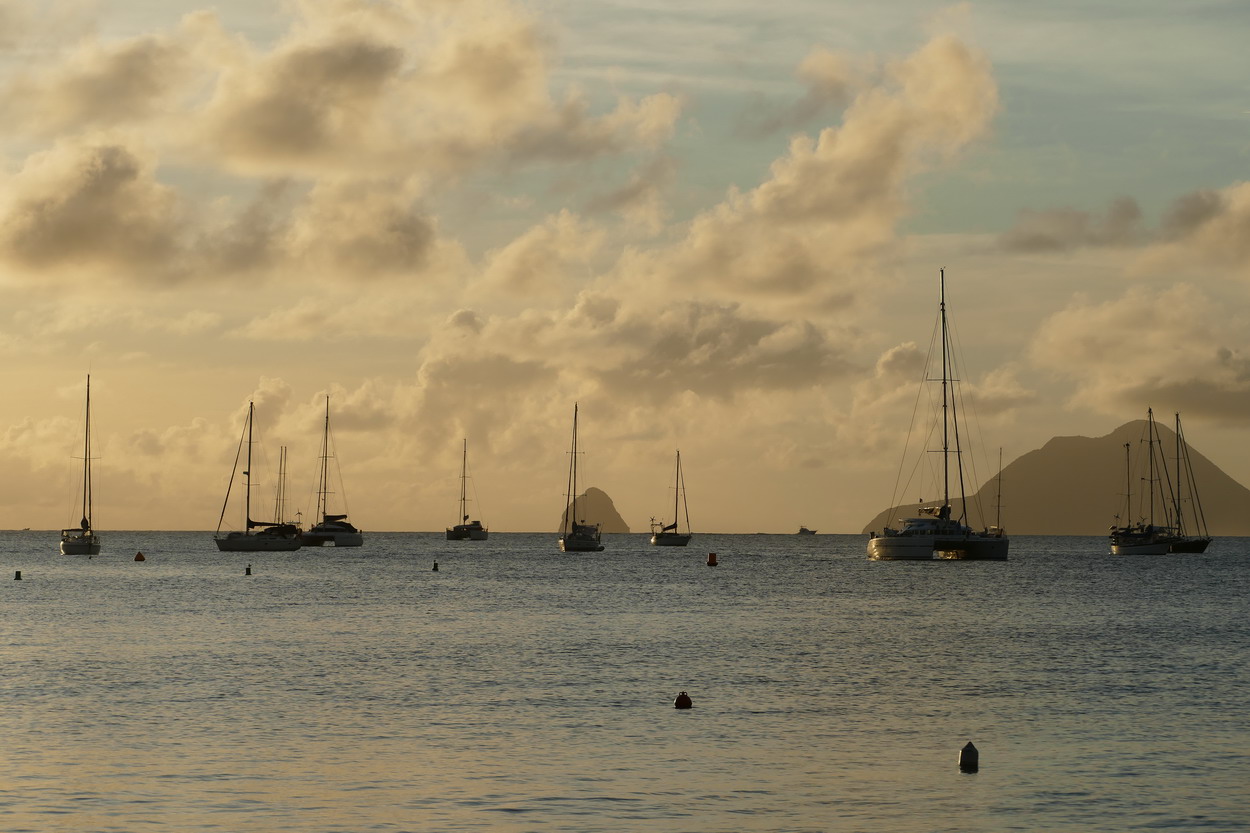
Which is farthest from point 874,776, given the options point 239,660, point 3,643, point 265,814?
point 3,643

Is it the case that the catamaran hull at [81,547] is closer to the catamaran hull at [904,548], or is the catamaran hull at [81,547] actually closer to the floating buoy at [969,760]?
the catamaran hull at [904,548]

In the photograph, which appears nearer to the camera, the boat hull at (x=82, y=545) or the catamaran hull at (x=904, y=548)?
the catamaran hull at (x=904, y=548)

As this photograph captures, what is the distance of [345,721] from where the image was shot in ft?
139

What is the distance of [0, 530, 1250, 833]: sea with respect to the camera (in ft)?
99.4

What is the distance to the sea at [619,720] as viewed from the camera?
99.4 feet

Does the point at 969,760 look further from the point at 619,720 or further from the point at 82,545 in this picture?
the point at 82,545

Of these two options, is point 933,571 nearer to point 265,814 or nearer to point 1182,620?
point 1182,620

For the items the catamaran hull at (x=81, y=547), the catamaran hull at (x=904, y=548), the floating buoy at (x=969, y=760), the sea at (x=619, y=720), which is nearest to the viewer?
the sea at (x=619, y=720)

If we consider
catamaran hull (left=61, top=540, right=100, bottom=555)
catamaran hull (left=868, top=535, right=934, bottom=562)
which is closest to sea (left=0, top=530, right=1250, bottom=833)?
catamaran hull (left=868, top=535, right=934, bottom=562)

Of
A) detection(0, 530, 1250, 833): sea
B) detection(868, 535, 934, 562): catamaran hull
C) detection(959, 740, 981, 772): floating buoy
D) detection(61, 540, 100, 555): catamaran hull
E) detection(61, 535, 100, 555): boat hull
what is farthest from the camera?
detection(61, 535, 100, 555): boat hull

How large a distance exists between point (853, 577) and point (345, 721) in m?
120

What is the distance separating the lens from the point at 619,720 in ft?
140

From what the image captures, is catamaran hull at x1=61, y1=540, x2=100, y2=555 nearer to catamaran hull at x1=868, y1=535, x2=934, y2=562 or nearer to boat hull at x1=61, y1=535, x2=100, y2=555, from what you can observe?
boat hull at x1=61, y1=535, x2=100, y2=555

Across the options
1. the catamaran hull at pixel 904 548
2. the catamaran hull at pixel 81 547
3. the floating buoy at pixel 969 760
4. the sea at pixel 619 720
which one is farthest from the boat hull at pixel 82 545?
the floating buoy at pixel 969 760
